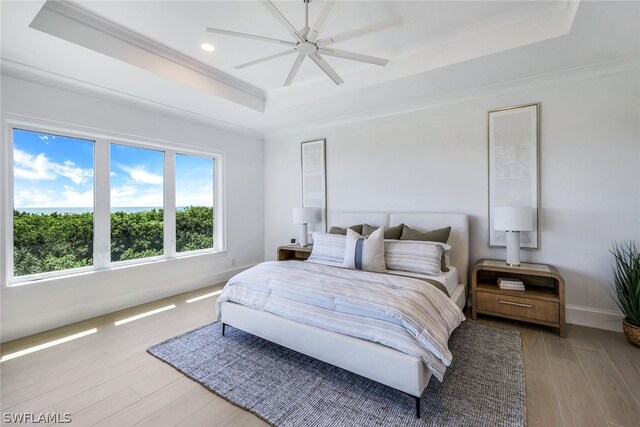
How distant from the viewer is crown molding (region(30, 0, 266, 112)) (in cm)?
220

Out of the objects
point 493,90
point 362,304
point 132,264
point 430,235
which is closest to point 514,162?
point 493,90

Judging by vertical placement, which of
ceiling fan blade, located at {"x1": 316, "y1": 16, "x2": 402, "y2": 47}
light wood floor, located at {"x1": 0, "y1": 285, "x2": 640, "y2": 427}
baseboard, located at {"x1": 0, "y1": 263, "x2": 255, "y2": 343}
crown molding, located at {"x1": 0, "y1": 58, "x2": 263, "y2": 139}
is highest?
crown molding, located at {"x1": 0, "y1": 58, "x2": 263, "y2": 139}

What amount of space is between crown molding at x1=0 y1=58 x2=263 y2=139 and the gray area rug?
287 centimetres

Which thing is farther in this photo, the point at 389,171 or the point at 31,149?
the point at 389,171

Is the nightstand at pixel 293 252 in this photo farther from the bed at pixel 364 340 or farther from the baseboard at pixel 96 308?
the bed at pixel 364 340

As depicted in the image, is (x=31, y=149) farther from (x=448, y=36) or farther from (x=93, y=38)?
(x=448, y=36)

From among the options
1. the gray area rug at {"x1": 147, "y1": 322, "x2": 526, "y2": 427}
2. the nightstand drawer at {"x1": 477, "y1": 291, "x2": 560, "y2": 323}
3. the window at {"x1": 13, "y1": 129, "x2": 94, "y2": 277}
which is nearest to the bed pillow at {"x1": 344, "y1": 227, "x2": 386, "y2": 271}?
the gray area rug at {"x1": 147, "y1": 322, "x2": 526, "y2": 427}

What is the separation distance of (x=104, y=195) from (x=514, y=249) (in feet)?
15.7

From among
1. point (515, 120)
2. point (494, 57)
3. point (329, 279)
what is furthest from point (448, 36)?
point (329, 279)

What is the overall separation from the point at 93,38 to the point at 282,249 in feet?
10.7

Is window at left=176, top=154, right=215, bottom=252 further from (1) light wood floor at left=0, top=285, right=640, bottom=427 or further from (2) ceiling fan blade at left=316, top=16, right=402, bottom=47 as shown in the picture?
(2) ceiling fan blade at left=316, top=16, right=402, bottom=47

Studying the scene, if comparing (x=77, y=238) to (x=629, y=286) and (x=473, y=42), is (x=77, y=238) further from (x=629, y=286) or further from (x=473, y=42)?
(x=629, y=286)

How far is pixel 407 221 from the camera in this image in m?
3.69

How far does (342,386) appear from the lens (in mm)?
1963
